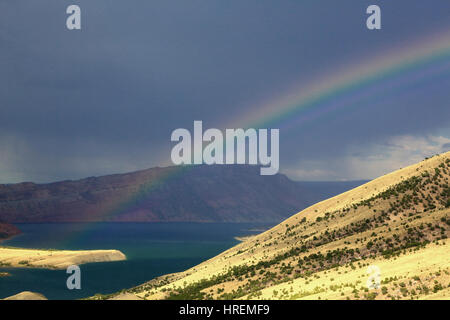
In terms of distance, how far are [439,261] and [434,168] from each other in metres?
44.8

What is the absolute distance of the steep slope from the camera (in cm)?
4592

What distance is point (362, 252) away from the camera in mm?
65250

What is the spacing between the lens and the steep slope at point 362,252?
4592 centimetres

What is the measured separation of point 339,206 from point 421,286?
58208 millimetres

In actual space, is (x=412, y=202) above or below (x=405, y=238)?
above

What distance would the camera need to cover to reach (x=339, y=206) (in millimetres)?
99312
